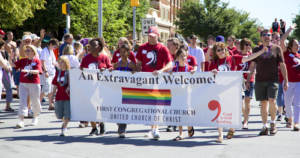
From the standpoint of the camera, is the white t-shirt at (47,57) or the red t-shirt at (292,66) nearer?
the red t-shirt at (292,66)

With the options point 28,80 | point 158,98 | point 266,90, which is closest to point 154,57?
point 158,98

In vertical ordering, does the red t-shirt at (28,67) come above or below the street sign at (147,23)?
below

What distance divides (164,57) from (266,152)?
2.61 metres

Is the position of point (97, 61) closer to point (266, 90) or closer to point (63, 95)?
point (63, 95)

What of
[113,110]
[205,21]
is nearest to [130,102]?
[113,110]

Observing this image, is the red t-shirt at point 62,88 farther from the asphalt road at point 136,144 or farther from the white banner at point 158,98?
the asphalt road at point 136,144

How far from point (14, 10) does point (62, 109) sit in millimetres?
22747

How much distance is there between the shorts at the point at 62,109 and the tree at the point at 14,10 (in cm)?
2139

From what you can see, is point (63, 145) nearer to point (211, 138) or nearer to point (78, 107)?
point (78, 107)

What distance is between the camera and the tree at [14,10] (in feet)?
94.2

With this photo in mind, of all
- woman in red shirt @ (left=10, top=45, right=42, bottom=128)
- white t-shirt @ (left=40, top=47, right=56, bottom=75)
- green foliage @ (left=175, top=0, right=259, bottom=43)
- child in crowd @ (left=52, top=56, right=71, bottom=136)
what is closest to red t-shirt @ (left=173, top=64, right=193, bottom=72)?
child in crowd @ (left=52, top=56, right=71, bottom=136)

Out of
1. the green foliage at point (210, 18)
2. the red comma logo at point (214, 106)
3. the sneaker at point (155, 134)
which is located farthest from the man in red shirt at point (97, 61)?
the green foliage at point (210, 18)

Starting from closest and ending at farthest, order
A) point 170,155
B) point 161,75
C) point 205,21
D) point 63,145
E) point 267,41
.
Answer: point 170,155 → point 63,145 → point 161,75 → point 267,41 → point 205,21

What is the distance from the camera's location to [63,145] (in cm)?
756
